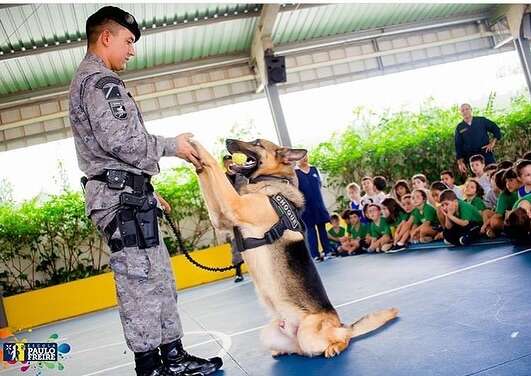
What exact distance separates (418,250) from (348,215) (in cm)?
220

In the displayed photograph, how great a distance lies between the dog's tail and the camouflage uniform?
116cm

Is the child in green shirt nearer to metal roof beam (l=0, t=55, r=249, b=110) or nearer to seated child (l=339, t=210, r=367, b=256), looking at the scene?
seated child (l=339, t=210, r=367, b=256)

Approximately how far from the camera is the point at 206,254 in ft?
32.7

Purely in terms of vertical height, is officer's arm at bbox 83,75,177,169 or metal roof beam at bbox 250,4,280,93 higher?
metal roof beam at bbox 250,4,280,93

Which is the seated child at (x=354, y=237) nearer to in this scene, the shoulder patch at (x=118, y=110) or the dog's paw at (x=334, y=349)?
the dog's paw at (x=334, y=349)

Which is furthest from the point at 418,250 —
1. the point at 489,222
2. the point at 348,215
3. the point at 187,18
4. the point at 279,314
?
the point at 187,18

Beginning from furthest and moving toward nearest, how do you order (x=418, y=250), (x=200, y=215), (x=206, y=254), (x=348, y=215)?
(x=200, y=215)
(x=206, y=254)
(x=348, y=215)
(x=418, y=250)

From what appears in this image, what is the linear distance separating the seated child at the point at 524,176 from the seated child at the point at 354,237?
324 centimetres

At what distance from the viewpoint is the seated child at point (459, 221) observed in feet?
19.0

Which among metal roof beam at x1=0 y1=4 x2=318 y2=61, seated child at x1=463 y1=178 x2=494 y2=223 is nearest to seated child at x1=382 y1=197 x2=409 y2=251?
seated child at x1=463 y1=178 x2=494 y2=223

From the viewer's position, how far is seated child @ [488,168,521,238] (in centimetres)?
533

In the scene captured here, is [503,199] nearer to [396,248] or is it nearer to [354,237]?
[396,248]

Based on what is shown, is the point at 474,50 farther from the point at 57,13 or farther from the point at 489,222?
the point at 57,13

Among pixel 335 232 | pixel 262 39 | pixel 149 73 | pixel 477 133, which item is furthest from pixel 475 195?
pixel 149 73
